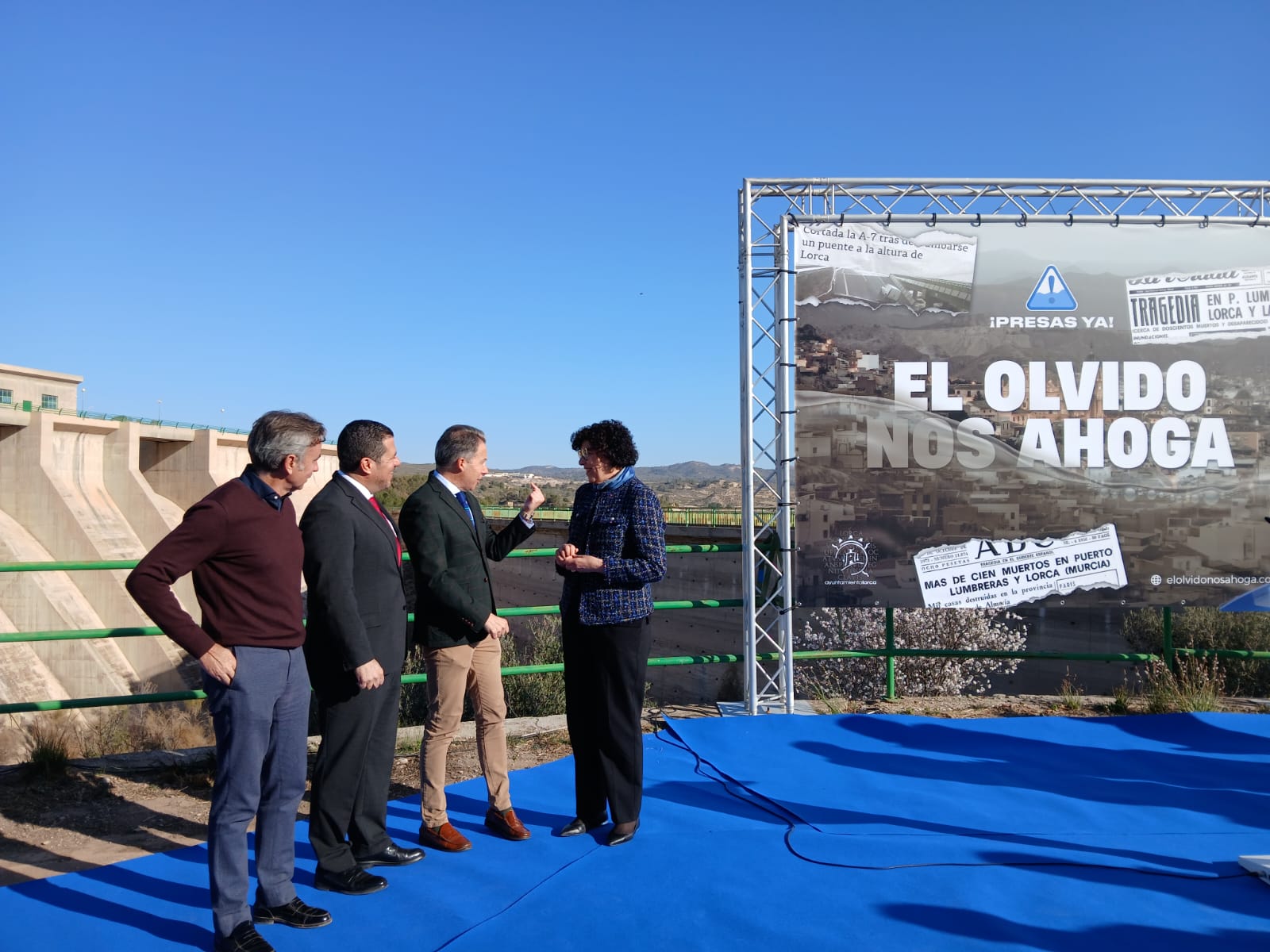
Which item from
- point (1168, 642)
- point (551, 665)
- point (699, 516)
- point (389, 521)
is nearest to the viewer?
point (389, 521)

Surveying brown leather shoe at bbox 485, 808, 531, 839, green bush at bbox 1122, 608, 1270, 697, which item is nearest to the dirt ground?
brown leather shoe at bbox 485, 808, 531, 839

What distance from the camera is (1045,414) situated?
729cm

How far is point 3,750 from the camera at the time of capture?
8.06m

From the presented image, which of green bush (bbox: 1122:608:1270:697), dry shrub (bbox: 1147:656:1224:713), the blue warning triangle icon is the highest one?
the blue warning triangle icon

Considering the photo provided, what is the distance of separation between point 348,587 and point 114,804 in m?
2.40

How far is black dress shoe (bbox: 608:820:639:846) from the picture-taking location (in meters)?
4.15

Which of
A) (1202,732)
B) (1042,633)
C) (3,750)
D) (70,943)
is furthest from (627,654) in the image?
Result: (1042,633)

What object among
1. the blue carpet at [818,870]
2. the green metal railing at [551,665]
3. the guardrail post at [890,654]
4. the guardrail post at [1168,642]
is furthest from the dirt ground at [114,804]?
the guardrail post at [1168,642]

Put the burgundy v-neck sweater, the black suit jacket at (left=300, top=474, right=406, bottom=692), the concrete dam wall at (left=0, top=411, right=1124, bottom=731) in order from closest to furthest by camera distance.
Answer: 1. the burgundy v-neck sweater
2. the black suit jacket at (left=300, top=474, right=406, bottom=692)
3. the concrete dam wall at (left=0, top=411, right=1124, bottom=731)

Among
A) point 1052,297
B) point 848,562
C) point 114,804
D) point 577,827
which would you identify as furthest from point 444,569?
point 1052,297

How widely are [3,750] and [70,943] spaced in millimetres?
6187

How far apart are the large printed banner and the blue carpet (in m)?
1.88

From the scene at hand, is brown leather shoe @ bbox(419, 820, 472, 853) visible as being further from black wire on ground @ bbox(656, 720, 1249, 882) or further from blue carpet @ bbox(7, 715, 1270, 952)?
black wire on ground @ bbox(656, 720, 1249, 882)

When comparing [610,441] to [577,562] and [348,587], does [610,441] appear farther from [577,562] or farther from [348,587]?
[348,587]
